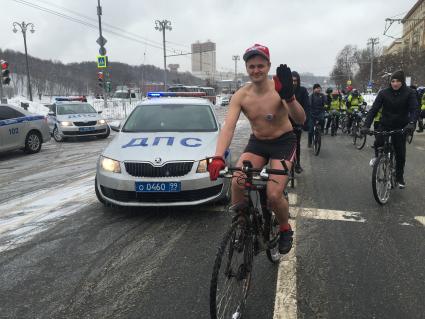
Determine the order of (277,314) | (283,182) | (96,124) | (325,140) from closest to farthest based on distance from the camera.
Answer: (277,314), (283,182), (325,140), (96,124)

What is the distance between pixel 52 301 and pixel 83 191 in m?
3.58

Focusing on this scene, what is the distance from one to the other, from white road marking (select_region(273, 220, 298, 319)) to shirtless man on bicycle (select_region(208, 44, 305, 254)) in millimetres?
282

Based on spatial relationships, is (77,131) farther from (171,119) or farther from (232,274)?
(232,274)

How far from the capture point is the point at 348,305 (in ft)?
9.98

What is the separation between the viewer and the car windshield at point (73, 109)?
15.9 meters

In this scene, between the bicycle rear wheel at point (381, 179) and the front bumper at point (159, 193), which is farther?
the bicycle rear wheel at point (381, 179)

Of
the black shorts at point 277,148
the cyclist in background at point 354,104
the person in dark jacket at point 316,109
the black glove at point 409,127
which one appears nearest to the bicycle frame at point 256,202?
the black shorts at point 277,148

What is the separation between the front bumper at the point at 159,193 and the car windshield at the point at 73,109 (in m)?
11.7

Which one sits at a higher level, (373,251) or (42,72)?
(42,72)

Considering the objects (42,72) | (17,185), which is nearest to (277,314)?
(17,185)

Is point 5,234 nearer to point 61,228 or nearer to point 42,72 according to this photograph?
point 61,228

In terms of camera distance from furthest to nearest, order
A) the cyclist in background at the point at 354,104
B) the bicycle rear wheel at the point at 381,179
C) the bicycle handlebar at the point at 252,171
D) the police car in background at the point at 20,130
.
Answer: the cyclist in background at the point at 354,104 → the police car in background at the point at 20,130 → the bicycle rear wheel at the point at 381,179 → the bicycle handlebar at the point at 252,171

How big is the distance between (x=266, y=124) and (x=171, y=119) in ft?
11.1

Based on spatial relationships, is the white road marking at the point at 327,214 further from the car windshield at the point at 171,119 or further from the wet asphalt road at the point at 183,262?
the car windshield at the point at 171,119
